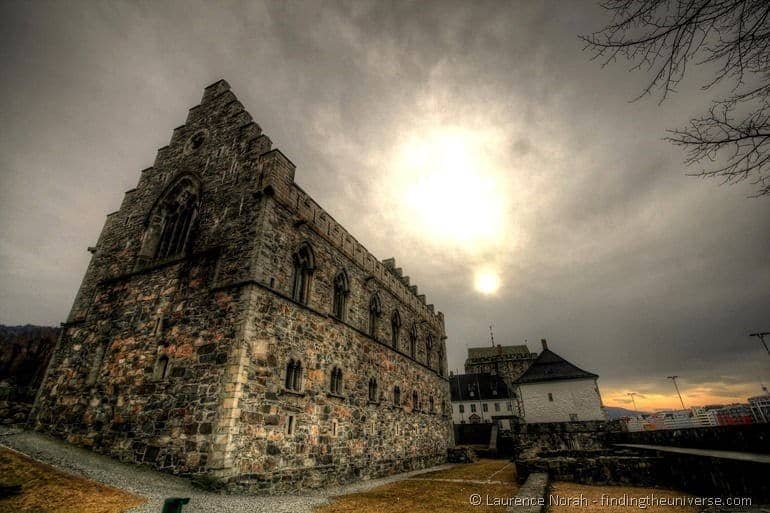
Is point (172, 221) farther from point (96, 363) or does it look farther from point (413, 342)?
point (413, 342)

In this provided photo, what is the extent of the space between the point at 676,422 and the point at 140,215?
25724 centimetres

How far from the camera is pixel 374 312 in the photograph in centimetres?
1833

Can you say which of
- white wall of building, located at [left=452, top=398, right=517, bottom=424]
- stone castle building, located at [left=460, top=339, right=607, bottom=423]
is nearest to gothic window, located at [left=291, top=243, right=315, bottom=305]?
stone castle building, located at [left=460, top=339, right=607, bottom=423]

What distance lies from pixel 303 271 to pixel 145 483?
7.71 meters

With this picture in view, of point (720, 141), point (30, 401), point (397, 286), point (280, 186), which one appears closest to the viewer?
point (720, 141)

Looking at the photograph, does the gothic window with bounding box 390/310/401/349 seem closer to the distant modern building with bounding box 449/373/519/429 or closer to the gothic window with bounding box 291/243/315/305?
the gothic window with bounding box 291/243/315/305

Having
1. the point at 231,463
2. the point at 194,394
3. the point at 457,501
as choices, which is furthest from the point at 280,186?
the point at 457,501

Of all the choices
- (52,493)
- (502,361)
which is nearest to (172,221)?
(52,493)

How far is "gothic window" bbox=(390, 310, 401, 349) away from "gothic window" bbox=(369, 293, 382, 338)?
6.15ft


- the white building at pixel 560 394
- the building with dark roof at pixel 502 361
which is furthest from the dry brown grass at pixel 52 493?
the building with dark roof at pixel 502 361

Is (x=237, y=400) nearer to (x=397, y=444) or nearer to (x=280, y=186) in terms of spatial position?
(x=280, y=186)

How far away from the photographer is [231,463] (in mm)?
8172

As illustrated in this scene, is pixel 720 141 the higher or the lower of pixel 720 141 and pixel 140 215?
the lower

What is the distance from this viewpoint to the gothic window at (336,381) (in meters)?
12.9
